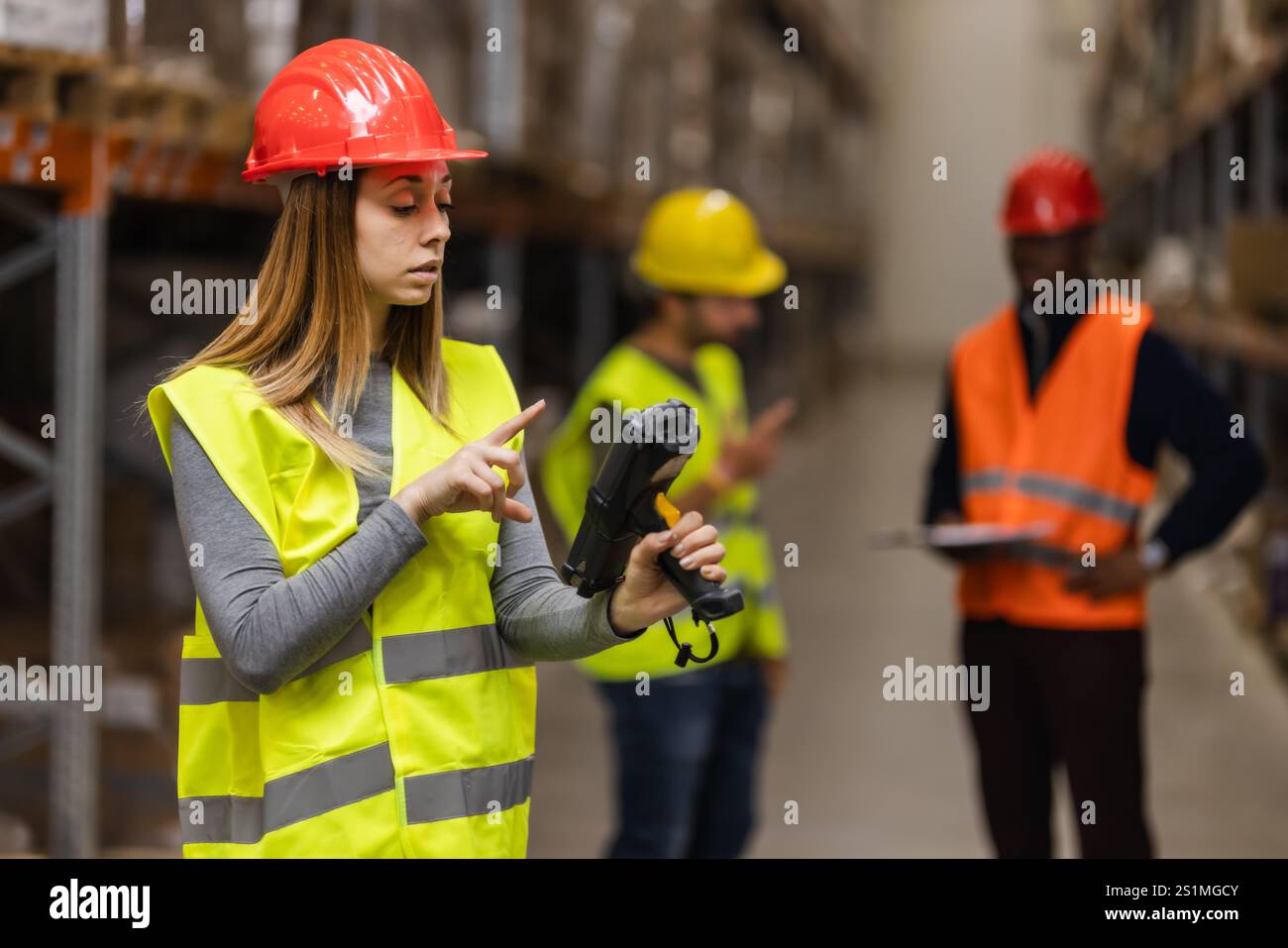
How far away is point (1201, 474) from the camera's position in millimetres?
3332

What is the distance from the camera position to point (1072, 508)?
3.37 meters

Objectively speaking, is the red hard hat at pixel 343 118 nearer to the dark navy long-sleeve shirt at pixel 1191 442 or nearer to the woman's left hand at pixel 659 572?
the woman's left hand at pixel 659 572

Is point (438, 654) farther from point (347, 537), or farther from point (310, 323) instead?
point (310, 323)

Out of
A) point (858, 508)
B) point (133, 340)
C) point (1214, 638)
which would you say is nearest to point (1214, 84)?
point (1214, 638)

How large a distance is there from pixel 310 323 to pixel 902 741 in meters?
4.97

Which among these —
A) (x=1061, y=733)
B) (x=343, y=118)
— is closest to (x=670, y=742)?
(x=1061, y=733)

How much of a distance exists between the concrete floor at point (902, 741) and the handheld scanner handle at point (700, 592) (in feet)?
11.1

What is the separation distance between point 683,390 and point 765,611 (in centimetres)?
55

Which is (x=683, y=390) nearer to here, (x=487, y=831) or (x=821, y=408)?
(x=487, y=831)

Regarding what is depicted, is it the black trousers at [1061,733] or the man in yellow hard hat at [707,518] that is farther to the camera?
the man in yellow hard hat at [707,518]

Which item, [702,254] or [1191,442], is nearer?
[1191,442]

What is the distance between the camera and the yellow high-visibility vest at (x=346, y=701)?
1733 mm

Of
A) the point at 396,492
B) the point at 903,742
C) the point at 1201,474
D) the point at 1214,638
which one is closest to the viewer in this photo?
the point at 396,492

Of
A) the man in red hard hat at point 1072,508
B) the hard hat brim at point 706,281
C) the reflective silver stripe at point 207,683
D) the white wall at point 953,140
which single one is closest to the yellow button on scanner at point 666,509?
the reflective silver stripe at point 207,683
